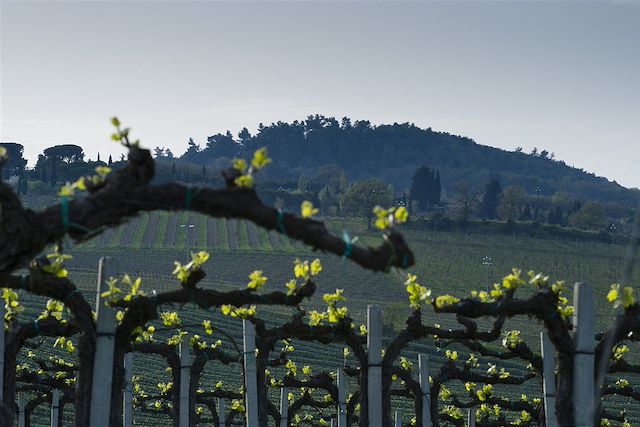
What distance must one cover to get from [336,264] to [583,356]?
66.3 metres

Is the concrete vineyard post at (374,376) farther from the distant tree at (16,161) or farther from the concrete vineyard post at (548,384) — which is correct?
the distant tree at (16,161)

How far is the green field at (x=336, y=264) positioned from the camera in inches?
2036

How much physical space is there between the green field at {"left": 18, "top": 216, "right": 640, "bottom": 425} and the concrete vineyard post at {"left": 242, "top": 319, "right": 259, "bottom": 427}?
29.8 meters

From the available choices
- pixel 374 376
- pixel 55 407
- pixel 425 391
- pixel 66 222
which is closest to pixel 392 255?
pixel 66 222

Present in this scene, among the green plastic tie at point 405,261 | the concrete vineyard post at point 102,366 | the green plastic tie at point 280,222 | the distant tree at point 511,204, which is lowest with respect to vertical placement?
the concrete vineyard post at point 102,366

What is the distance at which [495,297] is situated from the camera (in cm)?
983

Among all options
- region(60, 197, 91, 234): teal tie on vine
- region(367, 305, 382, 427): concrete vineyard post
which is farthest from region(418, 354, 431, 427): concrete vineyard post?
region(60, 197, 91, 234): teal tie on vine

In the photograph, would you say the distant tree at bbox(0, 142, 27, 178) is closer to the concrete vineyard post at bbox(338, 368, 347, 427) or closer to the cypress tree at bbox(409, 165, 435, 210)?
the cypress tree at bbox(409, 165, 435, 210)

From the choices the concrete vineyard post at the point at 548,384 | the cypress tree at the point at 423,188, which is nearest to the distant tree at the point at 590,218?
the cypress tree at the point at 423,188

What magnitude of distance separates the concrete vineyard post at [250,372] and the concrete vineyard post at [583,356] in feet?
13.7

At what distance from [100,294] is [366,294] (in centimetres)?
6030

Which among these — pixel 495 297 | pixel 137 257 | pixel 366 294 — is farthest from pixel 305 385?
pixel 137 257

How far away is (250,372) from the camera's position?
11.4 m

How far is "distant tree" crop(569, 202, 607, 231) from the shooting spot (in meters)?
124
